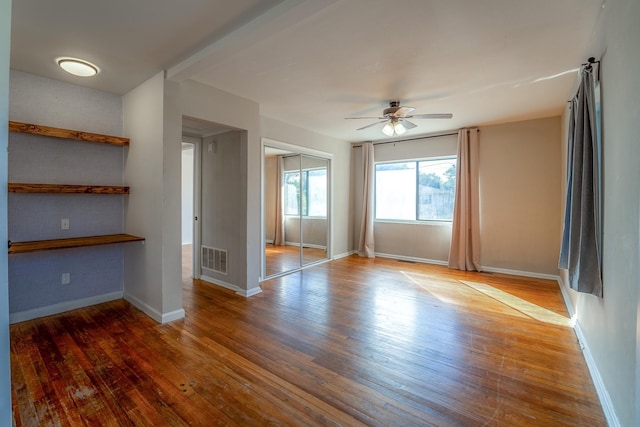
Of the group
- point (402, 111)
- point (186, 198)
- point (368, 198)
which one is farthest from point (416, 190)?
point (186, 198)

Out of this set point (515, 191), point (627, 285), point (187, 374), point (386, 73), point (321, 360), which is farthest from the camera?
point (515, 191)

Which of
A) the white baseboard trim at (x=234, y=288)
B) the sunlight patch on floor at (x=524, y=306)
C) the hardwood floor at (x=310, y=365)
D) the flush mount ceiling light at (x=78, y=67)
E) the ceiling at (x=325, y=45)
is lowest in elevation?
the hardwood floor at (x=310, y=365)

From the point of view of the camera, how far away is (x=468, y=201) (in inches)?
202

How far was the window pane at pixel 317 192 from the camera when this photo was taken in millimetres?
5621

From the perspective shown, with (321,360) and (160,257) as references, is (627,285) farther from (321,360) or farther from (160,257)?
(160,257)

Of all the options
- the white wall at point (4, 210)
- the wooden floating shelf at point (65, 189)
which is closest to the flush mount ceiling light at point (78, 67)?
the wooden floating shelf at point (65, 189)

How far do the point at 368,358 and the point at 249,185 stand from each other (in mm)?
2447

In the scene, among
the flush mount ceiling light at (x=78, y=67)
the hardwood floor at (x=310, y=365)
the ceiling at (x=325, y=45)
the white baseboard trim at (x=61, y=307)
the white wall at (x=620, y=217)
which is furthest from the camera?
the white baseboard trim at (x=61, y=307)

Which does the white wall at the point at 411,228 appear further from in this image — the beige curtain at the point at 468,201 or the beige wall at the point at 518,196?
the beige curtain at the point at 468,201

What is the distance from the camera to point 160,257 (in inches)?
118

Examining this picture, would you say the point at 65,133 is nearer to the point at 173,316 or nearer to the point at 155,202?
the point at 155,202

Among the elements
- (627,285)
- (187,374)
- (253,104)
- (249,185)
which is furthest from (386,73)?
(187,374)

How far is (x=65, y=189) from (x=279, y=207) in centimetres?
320

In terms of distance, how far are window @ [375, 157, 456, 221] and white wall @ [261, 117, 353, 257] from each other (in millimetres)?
716
